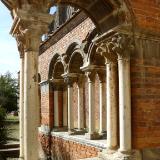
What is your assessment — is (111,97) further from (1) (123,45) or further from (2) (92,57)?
(2) (92,57)

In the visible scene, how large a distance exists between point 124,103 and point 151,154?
3.46ft

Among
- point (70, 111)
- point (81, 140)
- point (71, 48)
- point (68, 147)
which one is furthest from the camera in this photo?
point (71, 48)

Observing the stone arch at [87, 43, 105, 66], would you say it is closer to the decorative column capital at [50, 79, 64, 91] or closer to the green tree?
the decorative column capital at [50, 79, 64, 91]

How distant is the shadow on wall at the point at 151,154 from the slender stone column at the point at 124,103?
1.10ft

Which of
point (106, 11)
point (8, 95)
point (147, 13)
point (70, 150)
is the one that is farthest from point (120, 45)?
point (8, 95)

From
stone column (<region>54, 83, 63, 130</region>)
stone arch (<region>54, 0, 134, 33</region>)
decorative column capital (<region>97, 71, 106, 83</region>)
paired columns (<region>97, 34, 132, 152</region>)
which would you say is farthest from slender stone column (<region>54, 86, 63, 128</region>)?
paired columns (<region>97, 34, 132, 152</region>)

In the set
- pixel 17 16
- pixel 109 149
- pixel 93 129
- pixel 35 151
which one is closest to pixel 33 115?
pixel 35 151

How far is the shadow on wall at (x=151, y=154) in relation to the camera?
5750 mm

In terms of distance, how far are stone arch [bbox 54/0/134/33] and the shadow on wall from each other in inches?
93.6

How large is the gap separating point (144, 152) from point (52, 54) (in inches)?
316

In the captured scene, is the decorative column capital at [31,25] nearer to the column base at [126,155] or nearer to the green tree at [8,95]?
the column base at [126,155]

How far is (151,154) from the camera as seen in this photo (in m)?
5.80

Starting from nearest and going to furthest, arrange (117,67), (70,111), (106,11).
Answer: (106,11) < (117,67) < (70,111)

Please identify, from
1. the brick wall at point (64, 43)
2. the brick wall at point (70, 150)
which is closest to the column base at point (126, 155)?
the brick wall at point (70, 150)
